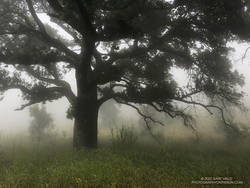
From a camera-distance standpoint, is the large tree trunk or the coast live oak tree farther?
the large tree trunk

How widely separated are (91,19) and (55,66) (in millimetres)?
8115

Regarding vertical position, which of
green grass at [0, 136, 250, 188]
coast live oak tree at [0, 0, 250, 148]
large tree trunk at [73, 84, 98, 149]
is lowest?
green grass at [0, 136, 250, 188]

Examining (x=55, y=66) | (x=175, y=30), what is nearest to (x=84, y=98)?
(x=55, y=66)

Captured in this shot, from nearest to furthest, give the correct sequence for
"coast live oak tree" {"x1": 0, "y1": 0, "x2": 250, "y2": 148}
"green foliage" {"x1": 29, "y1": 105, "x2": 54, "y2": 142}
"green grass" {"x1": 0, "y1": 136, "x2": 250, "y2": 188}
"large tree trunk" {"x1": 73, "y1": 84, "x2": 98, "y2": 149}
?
"green grass" {"x1": 0, "y1": 136, "x2": 250, "y2": 188} → "coast live oak tree" {"x1": 0, "y1": 0, "x2": 250, "y2": 148} → "large tree trunk" {"x1": 73, "y1": 84, "x2": 98, "y2": 149} → "green foliage" {"x1": 29, "y1": 105, "x2": 54, "y2": 142}

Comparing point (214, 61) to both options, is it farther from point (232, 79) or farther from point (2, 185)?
point (2, 185)

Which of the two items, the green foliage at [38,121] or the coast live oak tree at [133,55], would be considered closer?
the coast live oak tree at [133,55]

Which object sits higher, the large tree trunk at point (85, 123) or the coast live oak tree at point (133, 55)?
the coast live oak tree at point (133, 55)

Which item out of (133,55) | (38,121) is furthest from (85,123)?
(38,121)

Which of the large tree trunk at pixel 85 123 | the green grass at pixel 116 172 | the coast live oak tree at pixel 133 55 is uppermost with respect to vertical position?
the coast live oak tree at pixel 133 55

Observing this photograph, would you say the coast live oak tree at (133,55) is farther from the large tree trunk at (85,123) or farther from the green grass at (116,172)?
the green grass at (116,172)

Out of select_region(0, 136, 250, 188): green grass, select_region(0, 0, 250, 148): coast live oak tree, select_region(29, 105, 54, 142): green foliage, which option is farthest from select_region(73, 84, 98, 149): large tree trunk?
select_region(29, 105, 54, 142): green foliage

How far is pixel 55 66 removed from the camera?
17.1m

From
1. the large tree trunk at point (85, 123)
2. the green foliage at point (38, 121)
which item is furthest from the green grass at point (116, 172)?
→ the green foliage at point (38, 121)

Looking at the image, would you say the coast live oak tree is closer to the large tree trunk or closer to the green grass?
the large tree trunk
